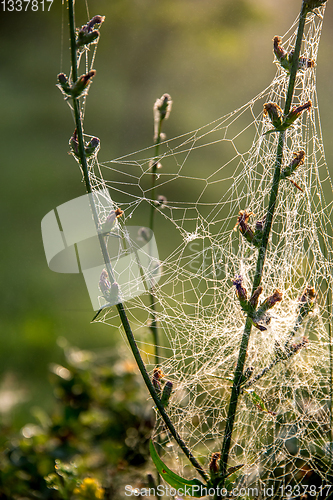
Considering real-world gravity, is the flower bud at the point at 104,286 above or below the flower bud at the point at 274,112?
below

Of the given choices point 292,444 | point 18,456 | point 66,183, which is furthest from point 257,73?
point 18,456

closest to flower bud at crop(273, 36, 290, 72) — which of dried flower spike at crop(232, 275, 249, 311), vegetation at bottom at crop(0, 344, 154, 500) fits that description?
dried flower spike at crop(232, 275, 249, 311)

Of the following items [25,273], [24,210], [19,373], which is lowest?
[19,373]

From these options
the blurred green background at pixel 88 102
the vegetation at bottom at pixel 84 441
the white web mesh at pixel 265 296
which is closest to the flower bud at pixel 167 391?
the white web mesh at pixel 265 296

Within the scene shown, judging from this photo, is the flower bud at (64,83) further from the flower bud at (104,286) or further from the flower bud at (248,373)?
the flower bud at (248,373)

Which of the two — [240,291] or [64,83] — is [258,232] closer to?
[240,291]

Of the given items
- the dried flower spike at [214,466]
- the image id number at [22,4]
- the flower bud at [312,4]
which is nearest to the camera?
the flower bud at [312,4]

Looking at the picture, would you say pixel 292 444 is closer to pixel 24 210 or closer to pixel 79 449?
pixel 79 449
